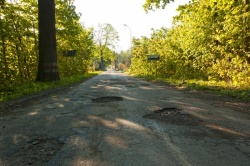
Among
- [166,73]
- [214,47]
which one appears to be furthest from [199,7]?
[166,73]

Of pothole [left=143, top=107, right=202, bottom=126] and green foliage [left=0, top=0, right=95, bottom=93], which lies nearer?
pothole [left=143, top=107, right=202, bottom=126]

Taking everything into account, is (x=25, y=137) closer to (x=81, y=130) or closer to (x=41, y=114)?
(x=81, y=130)

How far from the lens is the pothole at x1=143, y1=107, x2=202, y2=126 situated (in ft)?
17.3

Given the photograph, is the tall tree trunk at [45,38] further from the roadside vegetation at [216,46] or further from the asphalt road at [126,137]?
the asphalt road at [126,137]

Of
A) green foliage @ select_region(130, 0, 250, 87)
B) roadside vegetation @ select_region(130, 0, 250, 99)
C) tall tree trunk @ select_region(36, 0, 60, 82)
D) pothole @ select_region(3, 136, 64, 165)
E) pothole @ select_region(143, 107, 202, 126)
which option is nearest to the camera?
pothole @ select_region(3, 136, 64, 165)

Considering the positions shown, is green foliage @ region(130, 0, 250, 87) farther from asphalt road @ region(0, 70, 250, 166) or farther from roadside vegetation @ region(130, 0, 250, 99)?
asphalt road @ region(0, 70, 250, 166)

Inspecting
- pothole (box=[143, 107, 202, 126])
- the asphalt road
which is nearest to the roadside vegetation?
pothole (box=[143, 107, 202, 126])

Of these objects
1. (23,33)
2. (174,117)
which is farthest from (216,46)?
(23,33)

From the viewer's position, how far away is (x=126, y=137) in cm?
418

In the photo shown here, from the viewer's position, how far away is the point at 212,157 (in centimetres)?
333

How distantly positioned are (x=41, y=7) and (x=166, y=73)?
52.8ft

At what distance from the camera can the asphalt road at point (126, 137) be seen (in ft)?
10.7

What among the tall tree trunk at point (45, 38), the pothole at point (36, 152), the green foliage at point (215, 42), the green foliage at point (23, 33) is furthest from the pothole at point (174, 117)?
the tall tree trunk at point (45, 38)

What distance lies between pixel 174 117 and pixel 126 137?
1.97m
